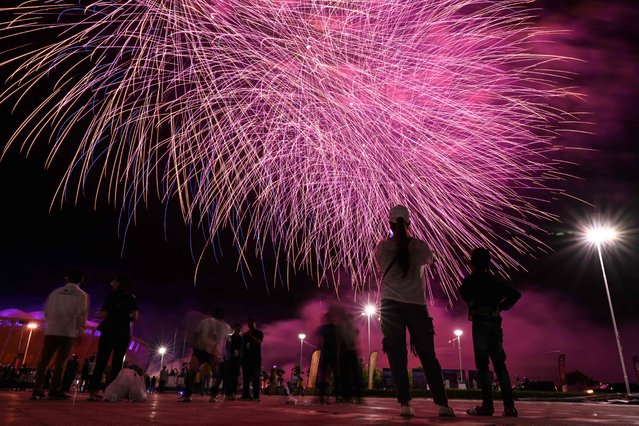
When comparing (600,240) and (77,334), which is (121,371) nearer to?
(77,334)

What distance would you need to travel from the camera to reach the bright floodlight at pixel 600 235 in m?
24.3

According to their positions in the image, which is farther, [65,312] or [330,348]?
[330,348]

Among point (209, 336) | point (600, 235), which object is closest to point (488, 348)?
point (209, 336)

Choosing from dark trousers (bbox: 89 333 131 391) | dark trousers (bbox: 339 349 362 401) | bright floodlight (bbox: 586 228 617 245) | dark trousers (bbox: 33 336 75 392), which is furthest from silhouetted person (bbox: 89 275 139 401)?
bright floodlight (bbox: 586 228 617 245)

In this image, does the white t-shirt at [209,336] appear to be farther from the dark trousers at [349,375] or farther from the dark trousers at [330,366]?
the dark trousers at [349,375]

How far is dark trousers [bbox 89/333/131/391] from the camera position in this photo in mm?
7070

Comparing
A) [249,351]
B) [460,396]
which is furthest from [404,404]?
[460,396]

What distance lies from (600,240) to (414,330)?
80.0ft

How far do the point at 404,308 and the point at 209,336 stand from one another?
5.36 m

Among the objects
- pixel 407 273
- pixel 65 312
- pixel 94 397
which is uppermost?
pixel 407 273

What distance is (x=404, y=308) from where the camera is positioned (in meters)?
4.58

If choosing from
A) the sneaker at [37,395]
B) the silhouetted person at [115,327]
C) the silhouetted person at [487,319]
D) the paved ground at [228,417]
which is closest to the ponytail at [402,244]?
the silhouetted person at [487,319]

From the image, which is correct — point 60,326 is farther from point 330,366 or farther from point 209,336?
point 330,366

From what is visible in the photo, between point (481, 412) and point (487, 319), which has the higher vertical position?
point (487, 319)
